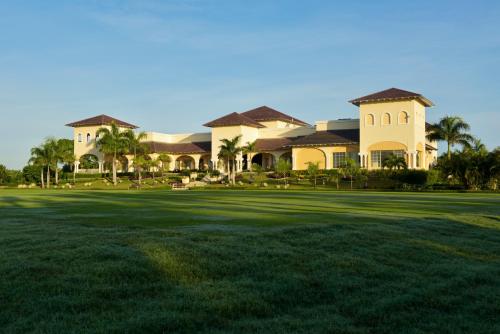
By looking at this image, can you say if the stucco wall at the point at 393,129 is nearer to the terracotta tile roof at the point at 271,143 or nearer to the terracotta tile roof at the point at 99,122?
the terracotta tile roof at the point at 271,143

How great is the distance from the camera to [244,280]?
759 centimetres

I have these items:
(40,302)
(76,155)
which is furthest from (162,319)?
(76,155)

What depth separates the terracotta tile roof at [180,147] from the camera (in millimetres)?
76912

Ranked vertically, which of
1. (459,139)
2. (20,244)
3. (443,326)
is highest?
(459,139)

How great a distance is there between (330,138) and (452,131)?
565 inches

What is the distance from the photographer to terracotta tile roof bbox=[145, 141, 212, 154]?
76.9 meters

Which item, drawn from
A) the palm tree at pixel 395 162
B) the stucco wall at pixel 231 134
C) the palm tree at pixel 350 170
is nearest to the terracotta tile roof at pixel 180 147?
the stucco wall at pixel 231 134

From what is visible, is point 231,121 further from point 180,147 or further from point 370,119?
point 370,119

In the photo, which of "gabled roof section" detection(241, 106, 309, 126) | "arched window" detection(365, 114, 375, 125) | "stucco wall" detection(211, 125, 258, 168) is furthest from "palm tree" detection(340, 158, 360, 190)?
"gabled roof section" detection(241, 106, 309, 126)

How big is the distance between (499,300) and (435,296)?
2.85 feet

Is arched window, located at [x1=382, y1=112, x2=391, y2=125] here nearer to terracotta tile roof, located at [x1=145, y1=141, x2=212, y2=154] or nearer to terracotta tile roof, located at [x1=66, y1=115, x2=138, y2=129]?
terracotta tile roof, located at [x1=145, y1=141, x2=212, y2=154]

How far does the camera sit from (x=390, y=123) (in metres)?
61.5

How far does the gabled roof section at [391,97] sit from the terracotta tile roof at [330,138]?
14.6ft

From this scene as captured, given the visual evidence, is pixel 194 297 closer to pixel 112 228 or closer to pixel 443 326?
pixel 443 326
